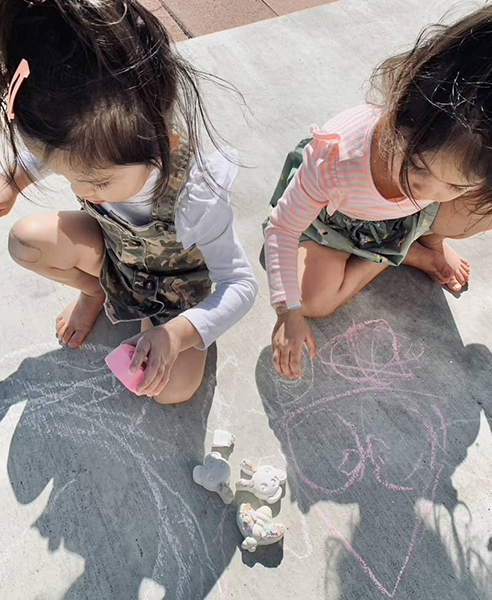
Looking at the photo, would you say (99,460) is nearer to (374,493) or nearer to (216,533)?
(216,533)

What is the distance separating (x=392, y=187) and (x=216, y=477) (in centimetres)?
80

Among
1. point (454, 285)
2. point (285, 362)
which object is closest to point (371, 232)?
point (454, 285)

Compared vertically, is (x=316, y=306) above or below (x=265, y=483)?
above

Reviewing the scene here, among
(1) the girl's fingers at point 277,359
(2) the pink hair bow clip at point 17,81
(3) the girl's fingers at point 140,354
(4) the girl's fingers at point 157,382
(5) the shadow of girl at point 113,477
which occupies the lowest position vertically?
(5) the shadow of girl at point 113,477

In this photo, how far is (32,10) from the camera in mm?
875

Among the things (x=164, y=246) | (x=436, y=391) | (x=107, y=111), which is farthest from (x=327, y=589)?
(x=107, y=111)

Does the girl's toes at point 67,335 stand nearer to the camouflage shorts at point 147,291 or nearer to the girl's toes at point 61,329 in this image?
the girl's toes at point 61,329

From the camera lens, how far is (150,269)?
1.42 meters

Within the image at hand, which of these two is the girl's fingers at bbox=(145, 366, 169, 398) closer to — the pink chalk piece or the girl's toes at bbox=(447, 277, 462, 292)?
the pink chalk piece

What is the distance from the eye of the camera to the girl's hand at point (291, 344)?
1.40 meters

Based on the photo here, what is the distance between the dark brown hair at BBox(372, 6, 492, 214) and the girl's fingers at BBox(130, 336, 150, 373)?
654mm

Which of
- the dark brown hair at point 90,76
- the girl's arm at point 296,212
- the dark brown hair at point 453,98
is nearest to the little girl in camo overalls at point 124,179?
the dark brown hair at point 90,76

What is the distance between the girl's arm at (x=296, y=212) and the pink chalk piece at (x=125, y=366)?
1.27 ft

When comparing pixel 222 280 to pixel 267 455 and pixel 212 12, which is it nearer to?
pixel 267 455
